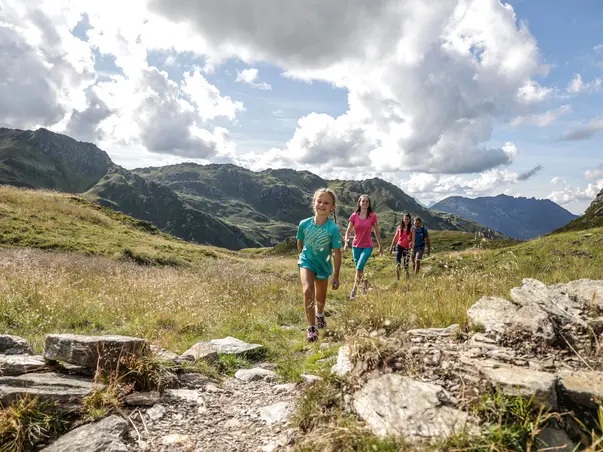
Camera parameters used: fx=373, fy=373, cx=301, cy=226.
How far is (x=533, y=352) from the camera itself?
3873 millimetres

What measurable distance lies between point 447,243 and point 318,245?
167ft

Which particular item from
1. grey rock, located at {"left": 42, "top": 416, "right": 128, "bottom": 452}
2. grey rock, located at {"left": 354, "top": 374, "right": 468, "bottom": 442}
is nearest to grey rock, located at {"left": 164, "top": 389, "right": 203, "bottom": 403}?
grey rock, located at {"left": 42, "top": 416, "right": 128, "bottom": 452}

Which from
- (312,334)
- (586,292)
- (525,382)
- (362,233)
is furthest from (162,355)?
(362,233)

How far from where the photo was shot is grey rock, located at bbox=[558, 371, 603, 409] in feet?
9.61

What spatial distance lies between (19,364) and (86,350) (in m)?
0.72

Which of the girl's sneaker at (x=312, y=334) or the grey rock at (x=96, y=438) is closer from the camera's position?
the grey rock at (x=96, y=438)

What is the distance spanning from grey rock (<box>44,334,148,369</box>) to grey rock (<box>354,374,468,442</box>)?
9.56 feet

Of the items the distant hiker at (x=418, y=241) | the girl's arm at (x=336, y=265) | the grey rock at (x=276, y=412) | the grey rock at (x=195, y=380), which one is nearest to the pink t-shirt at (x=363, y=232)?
the distant hiker at (x=418, y=241)

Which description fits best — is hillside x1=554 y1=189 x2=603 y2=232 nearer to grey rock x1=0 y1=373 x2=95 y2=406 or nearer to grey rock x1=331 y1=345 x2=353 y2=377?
grey rock x1=331 y1=345 x2=353 y2=377

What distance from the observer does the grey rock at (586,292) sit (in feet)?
16.3

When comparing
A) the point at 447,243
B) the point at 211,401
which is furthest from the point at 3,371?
the point at 447,243

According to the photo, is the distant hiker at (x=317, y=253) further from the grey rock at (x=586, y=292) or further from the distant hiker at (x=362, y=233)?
the distant hiker at (x=362, y=233)

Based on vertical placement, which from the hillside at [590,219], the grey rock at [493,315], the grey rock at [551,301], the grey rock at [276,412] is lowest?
the grey rock at [276,412]

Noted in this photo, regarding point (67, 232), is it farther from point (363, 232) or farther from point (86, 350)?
point (86, 350)
